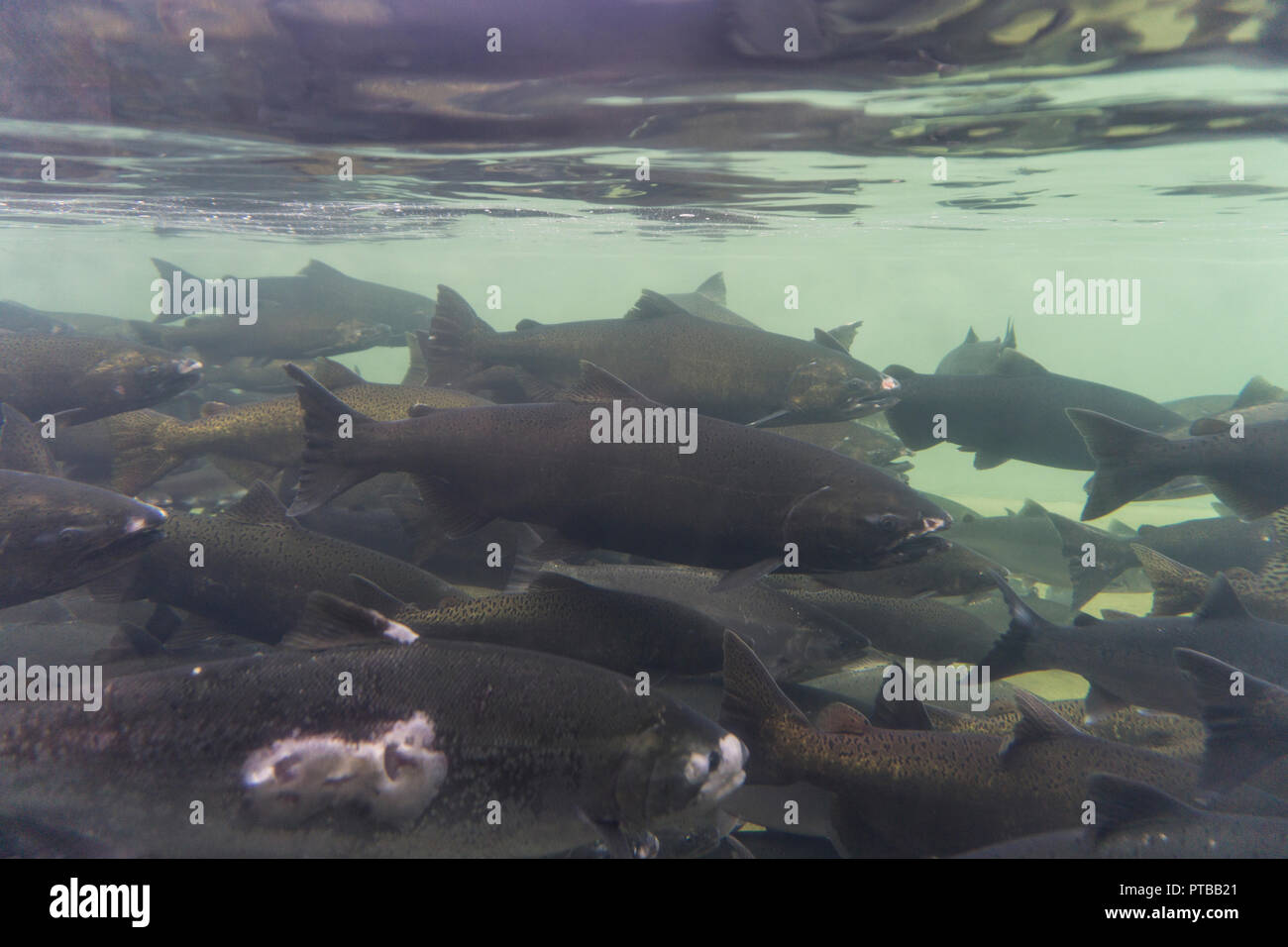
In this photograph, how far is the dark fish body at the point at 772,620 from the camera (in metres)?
4.32

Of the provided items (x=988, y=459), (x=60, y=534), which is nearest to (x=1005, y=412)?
(x=988, y=459)

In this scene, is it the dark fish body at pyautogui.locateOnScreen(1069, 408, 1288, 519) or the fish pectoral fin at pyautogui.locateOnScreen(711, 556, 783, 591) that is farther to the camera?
the dark fish body at pyautogui.locateOnScreen(1069, 408, 1288, 519)

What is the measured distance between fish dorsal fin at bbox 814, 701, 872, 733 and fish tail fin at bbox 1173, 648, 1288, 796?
58.4 inches

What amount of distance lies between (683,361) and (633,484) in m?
3.24

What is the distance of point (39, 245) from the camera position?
1393 inches

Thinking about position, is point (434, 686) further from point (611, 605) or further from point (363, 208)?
point (363, 208)

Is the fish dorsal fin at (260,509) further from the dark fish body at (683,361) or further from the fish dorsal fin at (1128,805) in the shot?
the fish dorsal fin at (1128,805)

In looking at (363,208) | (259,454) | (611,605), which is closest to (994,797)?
(611,605)

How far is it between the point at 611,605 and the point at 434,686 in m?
1.15

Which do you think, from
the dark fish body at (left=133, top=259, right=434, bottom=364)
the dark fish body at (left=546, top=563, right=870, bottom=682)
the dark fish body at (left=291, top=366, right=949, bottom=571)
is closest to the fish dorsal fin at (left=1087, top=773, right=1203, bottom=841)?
the dark fish body at (left=291, top=366, right=949, bottom=571)

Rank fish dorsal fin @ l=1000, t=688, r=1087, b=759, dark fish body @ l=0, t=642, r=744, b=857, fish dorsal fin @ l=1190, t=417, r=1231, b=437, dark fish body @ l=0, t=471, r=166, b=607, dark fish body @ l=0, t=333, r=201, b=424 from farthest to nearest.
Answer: dark fish body @ l=0, t=333, r=201, b=424 → fish dorsal fin @ l=1190, t=417, r=1231, b=437 → dark fish body @ l=0, t=471, r=166, b=607 → fish dorsal fin @ l=1000, t=688, r=1087, b=759 → dark fish body @ l=0, t=642, r=744, b=857

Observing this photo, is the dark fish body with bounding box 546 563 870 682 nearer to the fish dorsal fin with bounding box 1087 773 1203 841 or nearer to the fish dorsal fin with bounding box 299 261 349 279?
the fish dorsal fin with bounding box 1087 773 1203 841

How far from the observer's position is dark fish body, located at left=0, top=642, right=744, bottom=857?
2.45m
